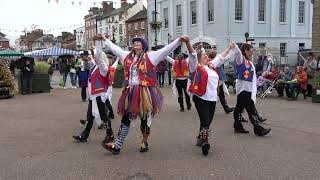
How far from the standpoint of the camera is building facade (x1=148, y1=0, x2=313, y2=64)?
34.2 meters

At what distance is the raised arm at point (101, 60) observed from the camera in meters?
6.96

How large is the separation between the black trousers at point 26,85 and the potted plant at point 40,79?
38 centimetres

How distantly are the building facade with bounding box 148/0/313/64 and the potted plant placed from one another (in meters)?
Answer: 16.9

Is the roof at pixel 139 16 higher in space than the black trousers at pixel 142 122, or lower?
higher

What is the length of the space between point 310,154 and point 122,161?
288cm

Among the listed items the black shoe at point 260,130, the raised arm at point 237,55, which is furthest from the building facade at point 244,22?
the raised arm at point 237,55

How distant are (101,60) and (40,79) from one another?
42.1ft

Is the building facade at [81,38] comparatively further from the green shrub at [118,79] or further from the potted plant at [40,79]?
the potted plant at [40,79]

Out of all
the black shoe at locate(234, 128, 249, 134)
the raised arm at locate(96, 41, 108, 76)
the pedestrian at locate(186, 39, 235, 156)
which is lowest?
the black shoe at locate(234, 128, 249, 134)

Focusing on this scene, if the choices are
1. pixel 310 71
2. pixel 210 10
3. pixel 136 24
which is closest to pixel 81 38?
pixel 136 24

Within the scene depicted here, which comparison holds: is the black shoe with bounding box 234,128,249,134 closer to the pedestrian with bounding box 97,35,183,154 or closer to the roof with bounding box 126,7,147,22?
the pedestrian with bounding box 97,35,183,154

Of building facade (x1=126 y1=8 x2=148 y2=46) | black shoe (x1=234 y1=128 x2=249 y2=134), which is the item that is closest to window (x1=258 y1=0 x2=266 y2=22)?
building facade (x1=126 y1=8 x2=148 y2=46)

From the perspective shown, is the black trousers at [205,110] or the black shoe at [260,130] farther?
the black shoe at [260,130]

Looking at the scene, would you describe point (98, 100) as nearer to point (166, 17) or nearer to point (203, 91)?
point (203, 91)
